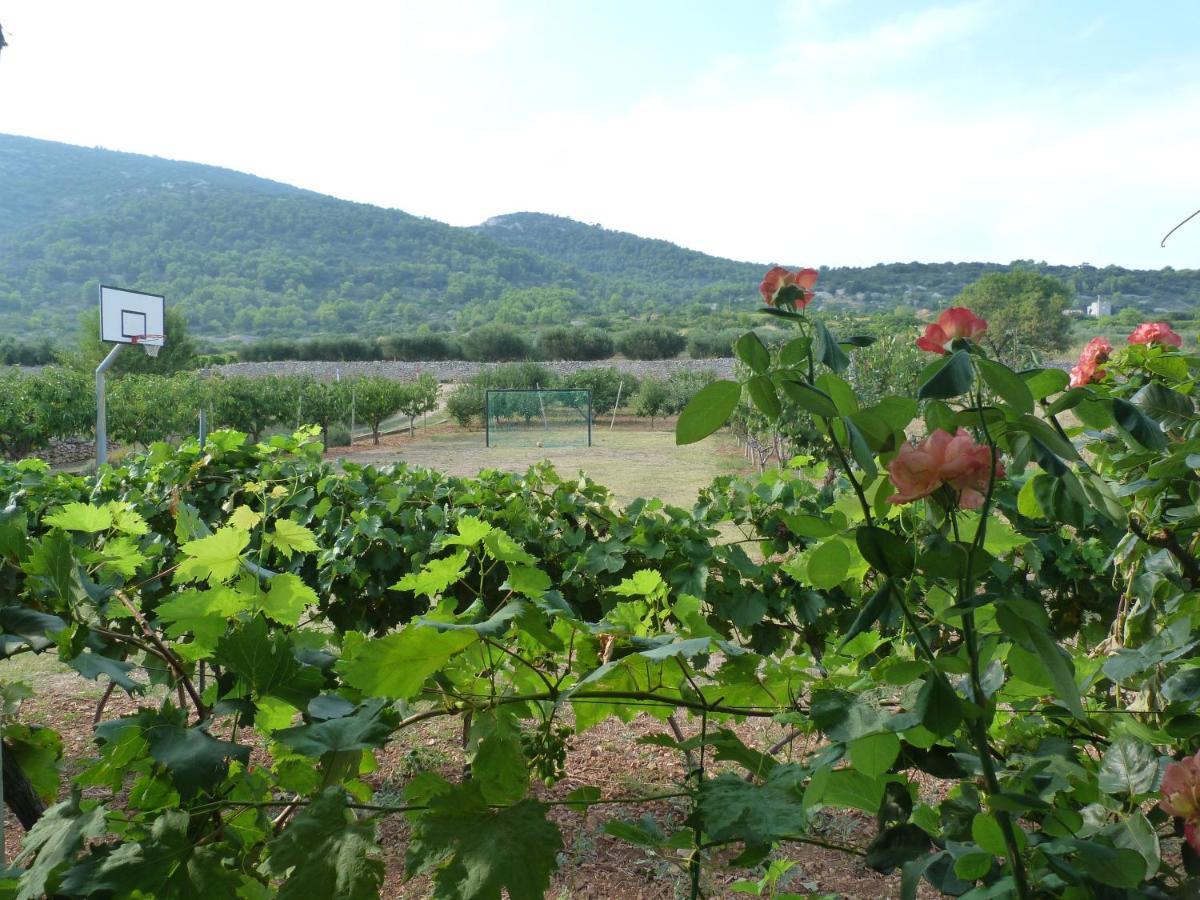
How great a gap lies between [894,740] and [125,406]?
52.2ft

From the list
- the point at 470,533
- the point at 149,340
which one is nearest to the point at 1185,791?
the point at 470,533

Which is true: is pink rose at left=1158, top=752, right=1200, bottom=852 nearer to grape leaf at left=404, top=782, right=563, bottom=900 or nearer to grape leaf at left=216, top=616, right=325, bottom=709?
grape leaf at left=404, top=782, right=563, bottom=900

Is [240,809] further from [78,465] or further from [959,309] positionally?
[78,465]

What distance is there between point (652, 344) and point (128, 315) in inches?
810

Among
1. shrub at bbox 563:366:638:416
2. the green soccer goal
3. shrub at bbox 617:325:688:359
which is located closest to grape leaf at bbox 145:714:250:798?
the green soccer goal

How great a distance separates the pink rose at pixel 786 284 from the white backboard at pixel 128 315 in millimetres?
12123

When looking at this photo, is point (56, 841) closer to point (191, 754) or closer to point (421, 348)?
point (191, 754)

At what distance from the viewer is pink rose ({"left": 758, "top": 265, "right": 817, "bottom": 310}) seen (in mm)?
477

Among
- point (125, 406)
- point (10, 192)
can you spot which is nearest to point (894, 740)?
point (125, 406)

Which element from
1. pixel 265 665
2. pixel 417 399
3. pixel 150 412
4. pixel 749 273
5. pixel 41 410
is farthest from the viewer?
pixel 749 273

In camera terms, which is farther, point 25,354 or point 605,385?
point 25,354

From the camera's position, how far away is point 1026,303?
2741cm

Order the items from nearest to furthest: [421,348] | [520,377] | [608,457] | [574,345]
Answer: [608,457] → [520,377] → [574,345] → [421,348]

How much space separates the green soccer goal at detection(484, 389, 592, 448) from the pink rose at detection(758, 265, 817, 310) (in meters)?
16.3
